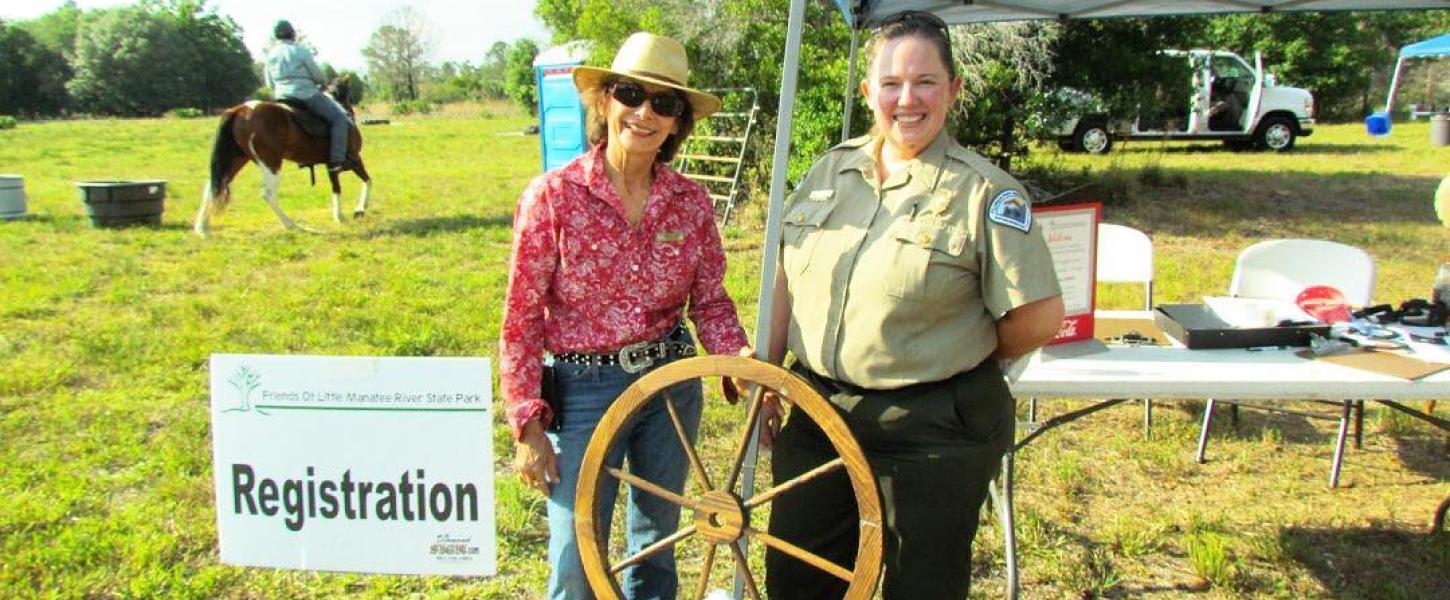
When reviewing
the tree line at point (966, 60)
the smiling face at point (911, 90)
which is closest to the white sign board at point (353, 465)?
the smiling face at point (911, 90)

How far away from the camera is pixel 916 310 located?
1.88 m

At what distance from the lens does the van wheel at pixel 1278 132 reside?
1859 cm

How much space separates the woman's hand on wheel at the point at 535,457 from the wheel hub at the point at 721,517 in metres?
0.38

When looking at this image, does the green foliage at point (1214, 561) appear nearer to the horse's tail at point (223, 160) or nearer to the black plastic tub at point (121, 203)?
the horse's tail at point (223, 160)

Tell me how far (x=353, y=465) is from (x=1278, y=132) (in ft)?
66.6

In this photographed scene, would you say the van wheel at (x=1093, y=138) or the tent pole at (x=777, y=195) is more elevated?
the van wheel at (x=1093, y=138)

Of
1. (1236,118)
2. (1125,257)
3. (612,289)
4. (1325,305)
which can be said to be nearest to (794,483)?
(612,289)

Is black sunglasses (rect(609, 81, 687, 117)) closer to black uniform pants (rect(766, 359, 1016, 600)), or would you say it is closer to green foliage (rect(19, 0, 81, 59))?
black uniform pants (rect(766, 359, 1016, 600))

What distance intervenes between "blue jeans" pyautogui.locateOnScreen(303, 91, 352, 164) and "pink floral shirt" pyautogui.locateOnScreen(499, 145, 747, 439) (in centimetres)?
953

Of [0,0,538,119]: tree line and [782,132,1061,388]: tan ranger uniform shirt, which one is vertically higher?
[0,0,538,119]: tree line

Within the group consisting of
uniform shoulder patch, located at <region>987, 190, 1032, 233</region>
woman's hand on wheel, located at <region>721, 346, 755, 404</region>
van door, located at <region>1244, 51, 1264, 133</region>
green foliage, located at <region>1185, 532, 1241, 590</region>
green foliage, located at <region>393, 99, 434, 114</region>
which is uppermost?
green foliage, located at <region>393, 99, 434, 114</region>

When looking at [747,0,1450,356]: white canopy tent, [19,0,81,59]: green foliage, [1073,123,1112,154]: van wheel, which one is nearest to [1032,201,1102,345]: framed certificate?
[747,0,1450,356]: white canopy tent

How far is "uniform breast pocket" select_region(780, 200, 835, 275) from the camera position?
206 cm

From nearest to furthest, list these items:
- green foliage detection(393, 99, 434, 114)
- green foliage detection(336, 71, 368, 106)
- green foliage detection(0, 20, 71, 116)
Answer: green foliage detection(336, 71, 368, 106)
green foliage detection(393, 99, 434, 114)
green foliage detection(0, 20, 71, 116)
